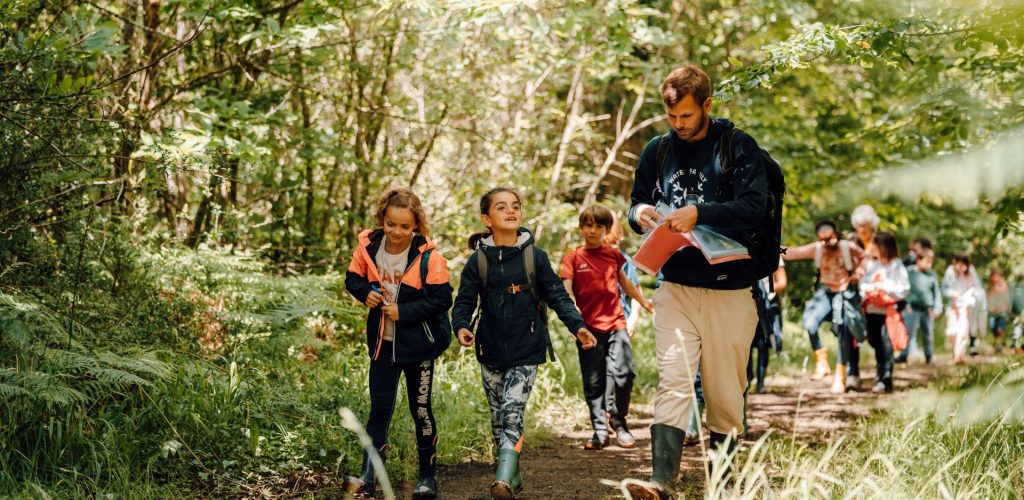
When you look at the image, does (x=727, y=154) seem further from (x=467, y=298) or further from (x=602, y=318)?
(x=602, y=318)

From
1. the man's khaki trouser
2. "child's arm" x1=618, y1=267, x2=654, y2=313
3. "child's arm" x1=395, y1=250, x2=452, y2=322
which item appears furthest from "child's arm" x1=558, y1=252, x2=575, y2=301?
the man's khaki trouser

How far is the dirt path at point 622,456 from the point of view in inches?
217

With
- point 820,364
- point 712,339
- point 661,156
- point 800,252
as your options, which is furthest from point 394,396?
point 820,364

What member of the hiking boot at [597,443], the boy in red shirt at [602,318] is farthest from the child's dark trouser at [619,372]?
the hiking boot at [597,443]

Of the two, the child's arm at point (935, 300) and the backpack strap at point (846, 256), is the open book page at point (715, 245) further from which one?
the child's arm at point (935, 300)

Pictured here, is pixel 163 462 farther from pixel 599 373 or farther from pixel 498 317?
pixel 599 373

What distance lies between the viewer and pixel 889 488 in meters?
3.89

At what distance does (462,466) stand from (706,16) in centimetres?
968

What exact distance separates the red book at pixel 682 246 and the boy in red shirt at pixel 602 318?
2319mm

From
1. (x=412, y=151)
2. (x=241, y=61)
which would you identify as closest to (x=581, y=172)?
(x=412, y=151)

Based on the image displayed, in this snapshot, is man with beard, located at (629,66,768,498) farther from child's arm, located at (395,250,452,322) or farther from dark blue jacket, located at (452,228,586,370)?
child's arm, located at (395,250,452,322)

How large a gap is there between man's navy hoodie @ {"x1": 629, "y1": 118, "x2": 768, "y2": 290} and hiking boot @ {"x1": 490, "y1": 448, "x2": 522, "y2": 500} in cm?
134

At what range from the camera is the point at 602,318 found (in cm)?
706

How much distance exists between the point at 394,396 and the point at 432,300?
2.05 feet
